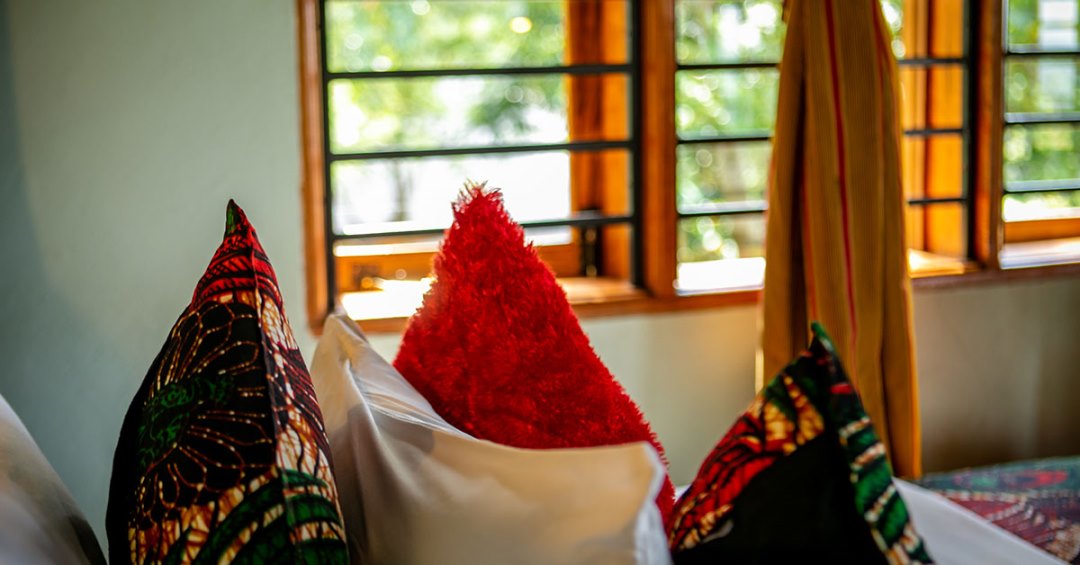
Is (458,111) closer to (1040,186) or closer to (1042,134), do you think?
(1040,186)

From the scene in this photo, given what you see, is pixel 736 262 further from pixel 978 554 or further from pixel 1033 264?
pixel 978 554

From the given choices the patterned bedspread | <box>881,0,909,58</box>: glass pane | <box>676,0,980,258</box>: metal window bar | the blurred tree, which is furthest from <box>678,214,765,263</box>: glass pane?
the patterned bedspread

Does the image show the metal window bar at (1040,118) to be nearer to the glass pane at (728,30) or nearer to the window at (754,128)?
the window at (754,128)

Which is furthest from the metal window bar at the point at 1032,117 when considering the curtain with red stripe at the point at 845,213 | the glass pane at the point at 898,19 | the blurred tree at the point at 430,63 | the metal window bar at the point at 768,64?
the blurred tree at the point at 430,63

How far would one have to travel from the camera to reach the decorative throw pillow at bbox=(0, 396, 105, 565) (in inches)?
26.0

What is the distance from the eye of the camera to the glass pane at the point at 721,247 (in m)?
2.55

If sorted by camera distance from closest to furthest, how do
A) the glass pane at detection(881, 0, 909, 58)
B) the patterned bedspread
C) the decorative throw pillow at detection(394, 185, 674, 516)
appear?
the decorative throw pillow at detection(394, 185, 674, 516), the patterned bedspread, the glass pane at detection(881, 0, 909, 58)

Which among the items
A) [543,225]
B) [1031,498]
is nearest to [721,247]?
[543,225]

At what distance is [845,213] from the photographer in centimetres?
201

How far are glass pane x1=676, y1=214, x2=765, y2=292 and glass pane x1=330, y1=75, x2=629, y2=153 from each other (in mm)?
369

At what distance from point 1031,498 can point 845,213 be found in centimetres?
64

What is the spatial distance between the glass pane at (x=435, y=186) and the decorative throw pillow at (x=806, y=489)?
1664mm

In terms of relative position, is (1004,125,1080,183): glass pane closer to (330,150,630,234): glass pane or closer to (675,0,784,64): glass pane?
(675,0,784,64): glass pane

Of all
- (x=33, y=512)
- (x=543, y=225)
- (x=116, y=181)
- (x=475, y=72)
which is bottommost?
(x=33, y=512)
